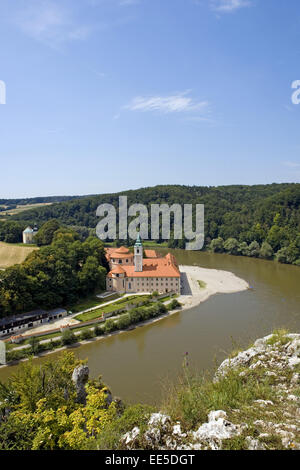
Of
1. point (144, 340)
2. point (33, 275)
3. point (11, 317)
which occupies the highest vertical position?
point (33, 275)

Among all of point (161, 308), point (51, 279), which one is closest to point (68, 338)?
point (51, 279)

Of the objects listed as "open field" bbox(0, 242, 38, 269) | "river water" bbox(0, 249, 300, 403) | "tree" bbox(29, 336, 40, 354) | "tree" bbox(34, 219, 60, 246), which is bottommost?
"river water" bbox(0, 249, 300, 403)

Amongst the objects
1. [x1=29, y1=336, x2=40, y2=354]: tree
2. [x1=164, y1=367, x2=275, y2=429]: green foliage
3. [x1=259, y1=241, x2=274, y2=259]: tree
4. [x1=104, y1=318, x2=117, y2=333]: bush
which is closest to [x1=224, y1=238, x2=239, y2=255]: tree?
[x1=259, y1=241, x2=274, y2=259]: tree

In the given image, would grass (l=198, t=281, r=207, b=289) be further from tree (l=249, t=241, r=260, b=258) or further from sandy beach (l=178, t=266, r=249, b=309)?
tree (l=249, t=241, r=260, b=258)

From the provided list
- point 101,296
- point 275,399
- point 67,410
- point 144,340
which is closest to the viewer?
point 275,399

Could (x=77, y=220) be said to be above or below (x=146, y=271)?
above
